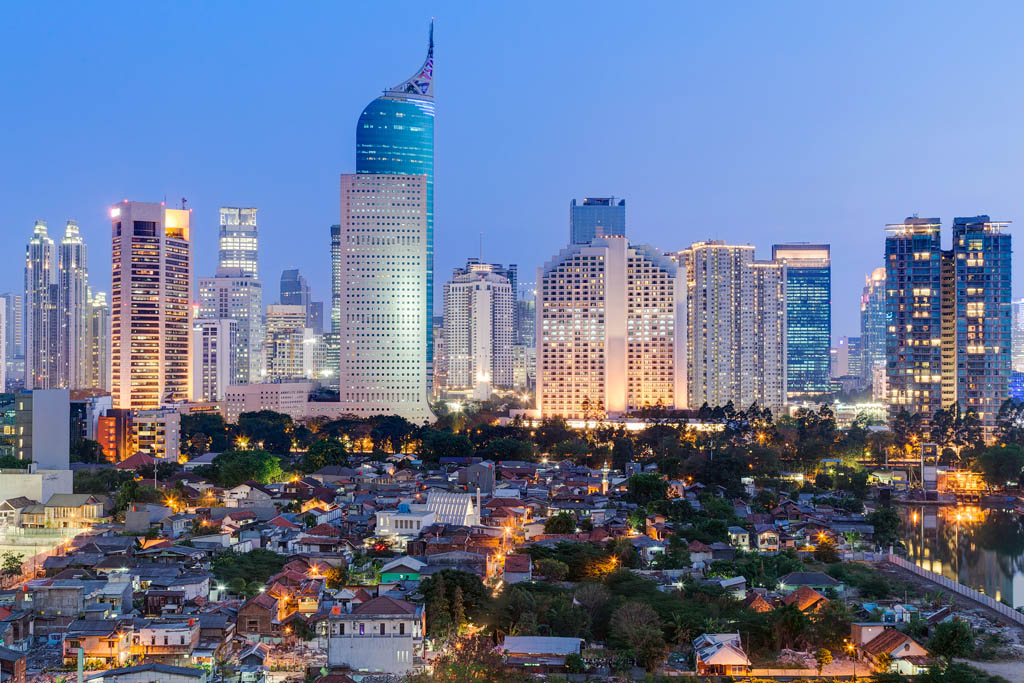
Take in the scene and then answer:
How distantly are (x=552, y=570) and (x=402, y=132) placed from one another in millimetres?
46481

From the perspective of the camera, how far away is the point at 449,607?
13.6 metres

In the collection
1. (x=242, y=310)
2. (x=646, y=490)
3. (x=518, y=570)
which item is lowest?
(x=518, y=570)

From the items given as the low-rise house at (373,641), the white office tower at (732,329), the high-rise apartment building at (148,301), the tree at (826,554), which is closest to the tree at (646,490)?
the tree at (826,554)

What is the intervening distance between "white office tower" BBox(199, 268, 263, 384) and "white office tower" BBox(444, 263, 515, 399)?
50.0 feet

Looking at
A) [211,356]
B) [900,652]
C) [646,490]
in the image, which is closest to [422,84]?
[211,356]

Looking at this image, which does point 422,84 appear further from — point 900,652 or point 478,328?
point 900,652

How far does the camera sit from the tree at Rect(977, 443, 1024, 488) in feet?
96.6

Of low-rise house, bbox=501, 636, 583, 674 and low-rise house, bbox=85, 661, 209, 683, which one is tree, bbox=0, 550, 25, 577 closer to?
low-rise house, bbox=85, 661, 209, 683

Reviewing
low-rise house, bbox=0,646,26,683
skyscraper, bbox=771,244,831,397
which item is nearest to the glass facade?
skyscraper, bbox=771,244,831,397

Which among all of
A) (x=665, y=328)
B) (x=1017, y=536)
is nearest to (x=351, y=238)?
(x=665, y=328)

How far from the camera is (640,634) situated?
12516 millimetres

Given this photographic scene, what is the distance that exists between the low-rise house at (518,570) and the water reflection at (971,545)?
8156mm

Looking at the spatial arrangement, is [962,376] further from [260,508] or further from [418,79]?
[418,79]

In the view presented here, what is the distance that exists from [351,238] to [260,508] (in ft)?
78.1
